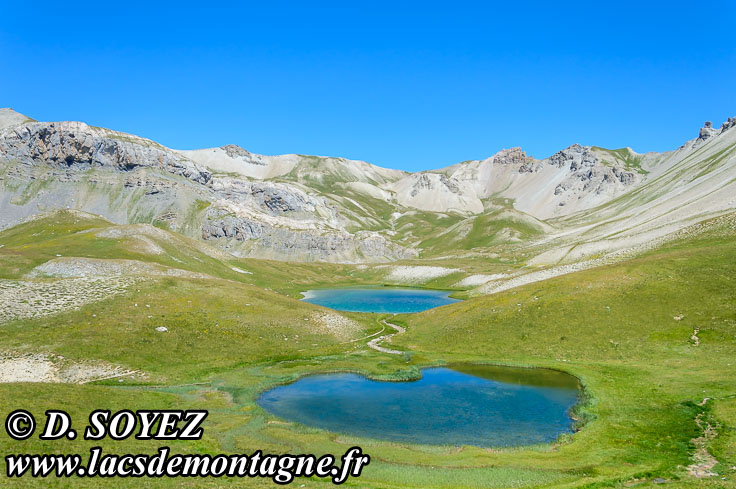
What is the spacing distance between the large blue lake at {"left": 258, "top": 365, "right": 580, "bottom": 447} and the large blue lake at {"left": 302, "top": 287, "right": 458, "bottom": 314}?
6280 centimetres

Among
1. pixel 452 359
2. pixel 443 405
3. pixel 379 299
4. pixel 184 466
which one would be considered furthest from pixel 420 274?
pixel 184 466

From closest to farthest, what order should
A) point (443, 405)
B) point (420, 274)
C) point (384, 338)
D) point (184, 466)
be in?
point (184, 466) → point (443, 405) → point (384, 338) → point (420, 274)

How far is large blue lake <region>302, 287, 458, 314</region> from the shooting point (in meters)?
119

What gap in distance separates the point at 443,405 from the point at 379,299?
100 metres

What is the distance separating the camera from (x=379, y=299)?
460ft

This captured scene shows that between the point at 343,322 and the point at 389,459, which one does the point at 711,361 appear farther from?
the point at 343,322

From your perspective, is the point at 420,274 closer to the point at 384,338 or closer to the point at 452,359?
the point at 384,338

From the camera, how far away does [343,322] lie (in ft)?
257

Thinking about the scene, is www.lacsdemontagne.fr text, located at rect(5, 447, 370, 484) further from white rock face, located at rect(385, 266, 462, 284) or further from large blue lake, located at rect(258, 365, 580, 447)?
white rock face, located at rect(385, 266, 462, 284)

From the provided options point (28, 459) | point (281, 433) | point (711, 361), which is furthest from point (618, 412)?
point (28, 459)

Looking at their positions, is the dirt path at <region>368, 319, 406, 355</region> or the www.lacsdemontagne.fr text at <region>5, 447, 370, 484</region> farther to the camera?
the dirt path at <region>368, 319, 406, 355</region>

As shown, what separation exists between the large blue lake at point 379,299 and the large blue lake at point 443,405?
62797 millimetres

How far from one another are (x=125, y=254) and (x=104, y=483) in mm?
106435

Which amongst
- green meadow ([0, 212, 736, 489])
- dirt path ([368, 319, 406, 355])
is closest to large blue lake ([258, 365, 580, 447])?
green meadow ([0, 212, 736, 489])
